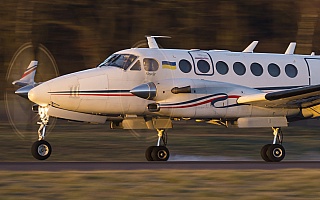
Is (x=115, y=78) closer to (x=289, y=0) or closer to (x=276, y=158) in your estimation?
(x=276, y=158)

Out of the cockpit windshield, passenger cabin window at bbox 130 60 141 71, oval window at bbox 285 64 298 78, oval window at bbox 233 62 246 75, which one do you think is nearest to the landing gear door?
oval window at bbox 233 62 246 75

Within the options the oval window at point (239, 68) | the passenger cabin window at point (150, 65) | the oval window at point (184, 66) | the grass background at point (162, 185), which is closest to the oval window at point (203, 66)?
the oval window at point (184, 66)

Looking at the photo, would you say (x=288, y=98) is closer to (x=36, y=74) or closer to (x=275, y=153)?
(x=275, y=153)

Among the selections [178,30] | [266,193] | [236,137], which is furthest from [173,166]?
[178,30]

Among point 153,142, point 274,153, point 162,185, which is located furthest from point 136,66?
point 153,142

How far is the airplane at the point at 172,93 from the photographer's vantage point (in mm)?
19531

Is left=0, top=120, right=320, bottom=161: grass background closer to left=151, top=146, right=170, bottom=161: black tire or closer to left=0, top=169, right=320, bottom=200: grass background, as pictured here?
left=151, top=146, right=170, bottom=161: black tire

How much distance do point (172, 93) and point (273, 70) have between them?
2.93 meters

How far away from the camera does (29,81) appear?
830 inches

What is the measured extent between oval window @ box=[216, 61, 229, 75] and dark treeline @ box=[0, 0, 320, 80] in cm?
1201

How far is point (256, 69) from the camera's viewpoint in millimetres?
21078

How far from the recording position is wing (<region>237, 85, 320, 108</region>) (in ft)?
64.0

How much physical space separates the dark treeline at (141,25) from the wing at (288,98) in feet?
41.5

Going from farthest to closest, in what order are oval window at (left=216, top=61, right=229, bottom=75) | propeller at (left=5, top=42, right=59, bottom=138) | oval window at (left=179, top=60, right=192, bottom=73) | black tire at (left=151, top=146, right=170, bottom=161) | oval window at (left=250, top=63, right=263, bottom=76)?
propeller at (left=5, top=42, right=59, bottom=138)
black tire at (left=151, top=146, right=170, bottom=161)
oval window at (left=250, top=63, right=263, bottom=76)
oval window at (left=216, top=61, right=229, bottom=75)
oval window at (left=179, top=60, right=192, bottom=73)
